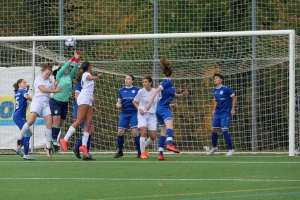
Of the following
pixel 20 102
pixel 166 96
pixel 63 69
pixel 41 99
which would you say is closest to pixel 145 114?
pixel 166 96

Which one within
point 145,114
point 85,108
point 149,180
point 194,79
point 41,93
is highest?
point 194,79

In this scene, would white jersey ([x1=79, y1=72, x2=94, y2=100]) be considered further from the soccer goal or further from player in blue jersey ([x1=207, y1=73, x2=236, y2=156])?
the soccer goal

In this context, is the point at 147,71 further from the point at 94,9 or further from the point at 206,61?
the point at 94,9

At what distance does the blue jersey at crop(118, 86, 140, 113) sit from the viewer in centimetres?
1598

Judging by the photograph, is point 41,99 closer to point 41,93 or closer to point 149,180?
point 41,93

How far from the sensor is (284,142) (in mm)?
18328

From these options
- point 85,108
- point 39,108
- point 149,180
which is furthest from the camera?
point 39,108

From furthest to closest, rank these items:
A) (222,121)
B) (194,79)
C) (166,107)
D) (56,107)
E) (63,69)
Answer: (194,79) → (56,107) → (222,121) → (166,107) → (63,69)

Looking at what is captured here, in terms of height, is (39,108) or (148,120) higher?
(39,108)

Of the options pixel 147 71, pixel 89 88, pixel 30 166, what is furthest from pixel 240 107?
pixel 30 166

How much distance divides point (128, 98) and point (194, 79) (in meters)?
4.29

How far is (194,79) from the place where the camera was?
19953 millimetres

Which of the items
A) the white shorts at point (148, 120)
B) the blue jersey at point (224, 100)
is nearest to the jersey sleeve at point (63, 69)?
the white shorts at point (148, 120)

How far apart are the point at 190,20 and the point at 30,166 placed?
30.3ft
